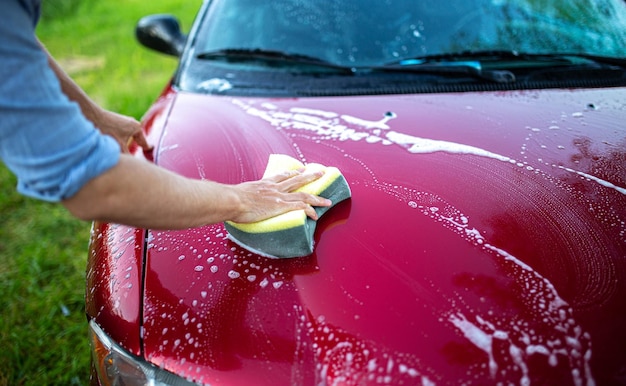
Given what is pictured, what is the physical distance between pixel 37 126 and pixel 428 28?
1466 mm

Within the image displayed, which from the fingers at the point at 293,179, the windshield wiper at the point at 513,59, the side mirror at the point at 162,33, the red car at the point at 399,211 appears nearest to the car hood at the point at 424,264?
the red car at the point at 399,211

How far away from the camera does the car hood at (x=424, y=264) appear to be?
937 mm

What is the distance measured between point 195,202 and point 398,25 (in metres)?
1.22

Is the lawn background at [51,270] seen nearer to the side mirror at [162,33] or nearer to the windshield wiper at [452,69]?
the side mirror at [162,33]

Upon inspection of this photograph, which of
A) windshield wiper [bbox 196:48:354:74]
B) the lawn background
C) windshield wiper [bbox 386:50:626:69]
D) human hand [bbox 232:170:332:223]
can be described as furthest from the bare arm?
the lawn background

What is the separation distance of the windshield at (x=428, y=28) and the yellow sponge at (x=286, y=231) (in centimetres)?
74

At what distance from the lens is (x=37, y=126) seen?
32.5 inches

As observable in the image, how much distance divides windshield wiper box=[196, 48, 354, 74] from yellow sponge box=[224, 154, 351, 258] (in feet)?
2.30

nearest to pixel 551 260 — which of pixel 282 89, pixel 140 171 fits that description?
pixel 140 171

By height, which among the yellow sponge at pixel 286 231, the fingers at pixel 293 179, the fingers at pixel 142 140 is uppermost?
the fingers at pixel 293 179

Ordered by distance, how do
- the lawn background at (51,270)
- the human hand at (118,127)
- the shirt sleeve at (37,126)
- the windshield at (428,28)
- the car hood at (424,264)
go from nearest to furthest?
the shirt sleeve at (37,126) → the car hood at (424,264) → the human hand at (118,127) → the windshield at (428,28) → the lawn background at (51,270)

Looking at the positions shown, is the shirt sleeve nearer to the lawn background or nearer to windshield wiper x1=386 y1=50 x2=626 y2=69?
windshield wiper x1=386 y1=50 x2=626 y2=69

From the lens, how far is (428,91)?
166cm

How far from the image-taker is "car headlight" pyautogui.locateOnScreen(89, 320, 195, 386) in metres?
1.02
